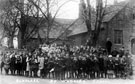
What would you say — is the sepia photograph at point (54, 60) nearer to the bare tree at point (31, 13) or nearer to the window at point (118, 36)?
the bare tree at point (31, 13)

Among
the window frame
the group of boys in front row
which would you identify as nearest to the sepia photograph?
the group of boys in front row

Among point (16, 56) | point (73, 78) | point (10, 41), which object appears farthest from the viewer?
point (10, 41)

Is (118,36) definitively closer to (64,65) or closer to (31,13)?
(31,13)

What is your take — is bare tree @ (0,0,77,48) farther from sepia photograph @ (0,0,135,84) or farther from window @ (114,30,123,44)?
window @ (114,30,123,44)

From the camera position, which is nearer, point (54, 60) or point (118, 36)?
point (54, 60)

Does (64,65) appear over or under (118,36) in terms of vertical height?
under

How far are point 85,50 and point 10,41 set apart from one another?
8.81 metres

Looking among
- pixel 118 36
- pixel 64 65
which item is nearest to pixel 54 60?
pixel 64 65

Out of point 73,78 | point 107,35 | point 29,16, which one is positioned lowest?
point 73,78

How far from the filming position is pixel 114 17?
24.3 meters

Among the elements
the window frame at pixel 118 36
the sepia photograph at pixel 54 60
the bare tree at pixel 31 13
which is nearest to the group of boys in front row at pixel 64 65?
the sepia photograph at pixel 54 60

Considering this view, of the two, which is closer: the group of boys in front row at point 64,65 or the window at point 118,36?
the group of boys in front row at point 64,65

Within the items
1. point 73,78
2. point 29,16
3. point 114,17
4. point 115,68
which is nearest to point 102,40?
point 114,17

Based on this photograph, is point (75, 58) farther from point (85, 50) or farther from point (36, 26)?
point (36, 26)
